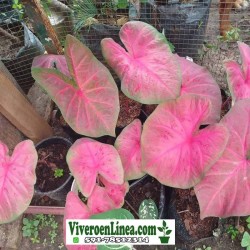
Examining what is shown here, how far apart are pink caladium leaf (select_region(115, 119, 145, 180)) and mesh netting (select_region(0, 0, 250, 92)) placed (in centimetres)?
73

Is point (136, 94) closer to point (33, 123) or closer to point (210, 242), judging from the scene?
point (33, 123)

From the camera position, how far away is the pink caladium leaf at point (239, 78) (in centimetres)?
130

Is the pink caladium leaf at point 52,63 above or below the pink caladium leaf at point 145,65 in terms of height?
below

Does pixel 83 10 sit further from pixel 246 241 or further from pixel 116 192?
pixel 246 241

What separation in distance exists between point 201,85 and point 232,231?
0.77m

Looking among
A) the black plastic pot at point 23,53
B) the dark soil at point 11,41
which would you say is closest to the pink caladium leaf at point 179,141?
the black plastic pot at point 23,53

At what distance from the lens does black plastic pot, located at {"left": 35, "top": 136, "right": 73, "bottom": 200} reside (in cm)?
162

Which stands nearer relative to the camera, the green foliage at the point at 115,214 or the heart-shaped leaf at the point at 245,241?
the green foliage at the point at 115,214

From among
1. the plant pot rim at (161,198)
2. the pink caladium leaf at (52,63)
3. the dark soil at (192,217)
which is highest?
the pink caladium leaf at (52,63)

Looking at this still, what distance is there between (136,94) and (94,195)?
1.35 ft

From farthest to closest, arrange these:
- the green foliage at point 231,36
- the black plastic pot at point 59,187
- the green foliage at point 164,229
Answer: the green foliage at point 231,36 < the black plastic pot at point 59,187 < the green foliage at point 164,229

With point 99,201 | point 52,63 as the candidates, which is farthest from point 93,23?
point 99,201

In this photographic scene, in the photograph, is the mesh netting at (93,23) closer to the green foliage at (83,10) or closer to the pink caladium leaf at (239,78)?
the green foliage at (83,10)

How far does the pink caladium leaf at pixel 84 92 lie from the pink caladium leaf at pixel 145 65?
0.07 meters
